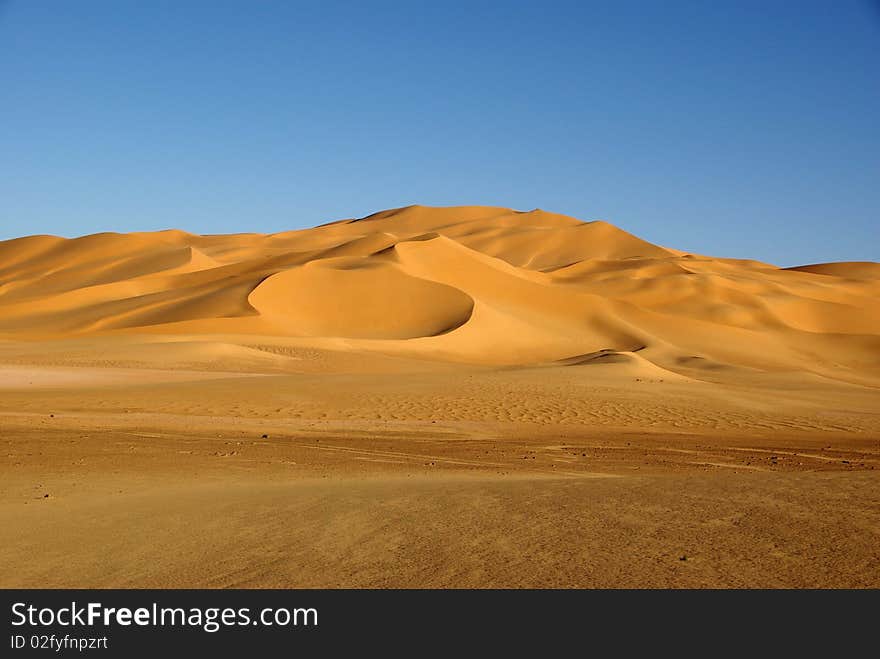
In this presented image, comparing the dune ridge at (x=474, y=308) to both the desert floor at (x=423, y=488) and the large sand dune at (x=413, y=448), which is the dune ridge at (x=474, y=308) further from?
the desert floor at (x=423, y=488)

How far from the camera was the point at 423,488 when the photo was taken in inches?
339

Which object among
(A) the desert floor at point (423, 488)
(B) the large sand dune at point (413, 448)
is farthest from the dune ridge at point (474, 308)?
(A) the desert floor at point (423, 488)

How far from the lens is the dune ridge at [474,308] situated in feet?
133

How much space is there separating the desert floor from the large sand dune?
36 mm

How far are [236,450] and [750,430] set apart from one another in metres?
10.2

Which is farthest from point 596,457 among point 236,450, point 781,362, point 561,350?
point 781,362

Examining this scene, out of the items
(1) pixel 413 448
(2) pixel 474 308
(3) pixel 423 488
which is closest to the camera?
(3) pixel 423 488

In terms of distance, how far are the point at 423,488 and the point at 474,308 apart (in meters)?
34.9

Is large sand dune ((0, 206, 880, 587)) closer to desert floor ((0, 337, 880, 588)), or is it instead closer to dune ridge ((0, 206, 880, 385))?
desert floor ((0, 337, 880, 588))

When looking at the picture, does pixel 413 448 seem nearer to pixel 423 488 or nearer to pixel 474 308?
pixel 423 488

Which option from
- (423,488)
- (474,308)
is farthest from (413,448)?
(474,308)

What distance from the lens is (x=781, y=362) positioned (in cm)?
4703
